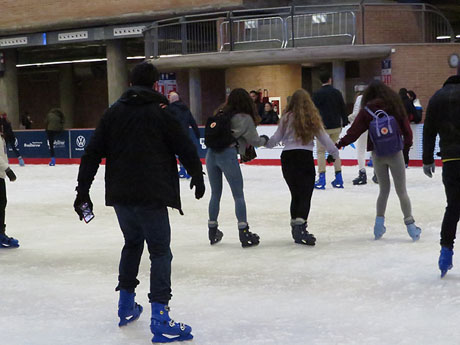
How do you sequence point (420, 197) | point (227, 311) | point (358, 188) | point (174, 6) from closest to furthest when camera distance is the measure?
point (227, 311) < point (420, 197) < point (358, 188) < point (174, 6)

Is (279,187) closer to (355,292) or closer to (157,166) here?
(355,292)

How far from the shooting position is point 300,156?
8.69m

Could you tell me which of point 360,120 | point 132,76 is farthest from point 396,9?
point 132,76

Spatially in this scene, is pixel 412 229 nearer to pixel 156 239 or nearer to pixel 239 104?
pixel 239 104

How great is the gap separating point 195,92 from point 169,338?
76.3ft

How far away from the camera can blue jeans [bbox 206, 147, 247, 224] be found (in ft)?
28.1

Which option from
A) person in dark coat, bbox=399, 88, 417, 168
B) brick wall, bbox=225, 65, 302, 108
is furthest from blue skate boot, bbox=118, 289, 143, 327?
brick wall, bbox=225, 65, 302, 108

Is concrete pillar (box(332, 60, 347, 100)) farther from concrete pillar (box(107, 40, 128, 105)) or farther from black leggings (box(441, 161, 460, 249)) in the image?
black leggings (box(441, 161, 460, 249))

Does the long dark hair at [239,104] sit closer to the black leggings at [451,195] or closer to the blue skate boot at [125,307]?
the black leggings at [451,195]

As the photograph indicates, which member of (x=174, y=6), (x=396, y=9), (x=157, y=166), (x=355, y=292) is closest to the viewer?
(x=157, y=166)

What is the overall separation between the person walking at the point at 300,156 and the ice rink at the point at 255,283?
→ 28 centimetres

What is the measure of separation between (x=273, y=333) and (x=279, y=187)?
964 cm

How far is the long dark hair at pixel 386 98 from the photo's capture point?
8.59 metres

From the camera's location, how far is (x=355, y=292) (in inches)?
253
